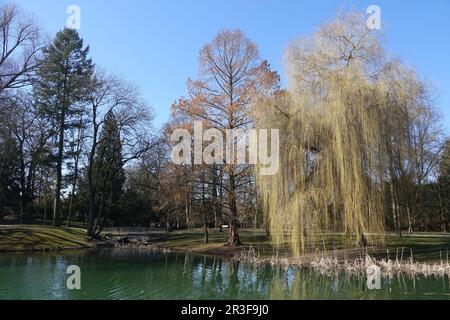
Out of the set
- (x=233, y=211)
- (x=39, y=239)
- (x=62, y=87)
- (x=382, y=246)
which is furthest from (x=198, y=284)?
(x=62, y=87)

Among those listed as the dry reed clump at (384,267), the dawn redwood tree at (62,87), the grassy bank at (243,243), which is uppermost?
the dawn redwood tree at (62,87)

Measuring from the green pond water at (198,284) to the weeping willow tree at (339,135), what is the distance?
228 cm

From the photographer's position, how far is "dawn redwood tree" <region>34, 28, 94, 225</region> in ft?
120

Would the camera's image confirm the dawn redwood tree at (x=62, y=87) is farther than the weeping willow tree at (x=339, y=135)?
Yes

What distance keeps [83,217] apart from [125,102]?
24621 mm

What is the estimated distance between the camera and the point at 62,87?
3875 cm

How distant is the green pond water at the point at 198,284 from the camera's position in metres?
12.2

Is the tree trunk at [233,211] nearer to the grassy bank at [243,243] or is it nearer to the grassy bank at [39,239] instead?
the grassy bank at [243,243]

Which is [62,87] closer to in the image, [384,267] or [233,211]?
[233,211]

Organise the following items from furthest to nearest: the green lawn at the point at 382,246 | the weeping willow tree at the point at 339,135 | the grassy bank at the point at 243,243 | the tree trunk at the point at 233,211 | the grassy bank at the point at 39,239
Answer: the tree trunk at the point at 233,211
the grassy bank at the point at 39,239
the grassy bank at the point at 243,243
the green lawn at the point at 382,246
the weeping willow tree at the point at 339,135

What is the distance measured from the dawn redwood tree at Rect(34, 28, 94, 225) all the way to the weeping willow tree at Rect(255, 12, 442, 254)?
22.4m

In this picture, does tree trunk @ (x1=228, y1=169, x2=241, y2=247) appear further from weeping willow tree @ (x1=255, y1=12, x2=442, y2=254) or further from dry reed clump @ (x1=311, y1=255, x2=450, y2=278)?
dry reed clump @ (x1=311, y1=255, x2=450, y2=278)

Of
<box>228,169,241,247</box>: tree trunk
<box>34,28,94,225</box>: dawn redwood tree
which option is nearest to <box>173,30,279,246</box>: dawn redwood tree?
<box>228,169,241,247</box>: tree trunk

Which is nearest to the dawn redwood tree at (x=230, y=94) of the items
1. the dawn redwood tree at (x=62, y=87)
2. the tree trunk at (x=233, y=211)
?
the tree trunk at (x=233, y=211)
